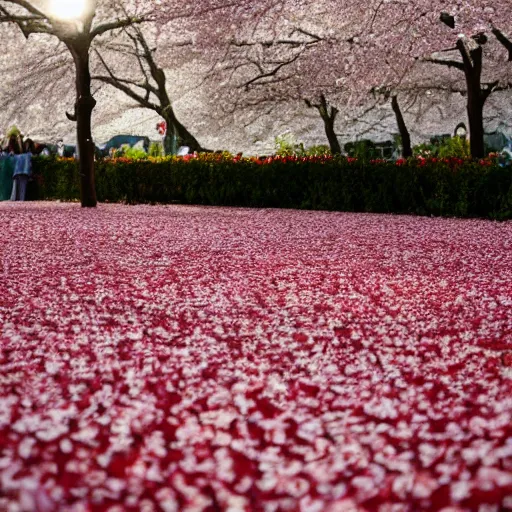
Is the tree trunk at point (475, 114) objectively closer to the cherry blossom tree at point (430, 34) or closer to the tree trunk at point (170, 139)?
the cherry blossom tree at point (430, 34)

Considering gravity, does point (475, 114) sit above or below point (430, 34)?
below

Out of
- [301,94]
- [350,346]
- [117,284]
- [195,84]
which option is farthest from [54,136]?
[350,346]

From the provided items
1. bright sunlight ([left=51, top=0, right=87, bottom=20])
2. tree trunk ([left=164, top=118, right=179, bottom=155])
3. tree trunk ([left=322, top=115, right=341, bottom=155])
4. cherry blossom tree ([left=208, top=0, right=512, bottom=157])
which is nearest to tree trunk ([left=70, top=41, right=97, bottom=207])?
bright sunlight ([left=51, top=0, right=87, bottom=20])

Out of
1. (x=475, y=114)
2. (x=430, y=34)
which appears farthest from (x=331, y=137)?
(x=430, y=34)

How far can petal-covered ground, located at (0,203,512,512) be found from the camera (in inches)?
84.9

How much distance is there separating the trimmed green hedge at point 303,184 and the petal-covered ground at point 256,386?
21.2ft

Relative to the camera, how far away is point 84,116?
51.3 ft

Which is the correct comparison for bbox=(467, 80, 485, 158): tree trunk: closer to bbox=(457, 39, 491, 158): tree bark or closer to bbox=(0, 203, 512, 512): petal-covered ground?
bbox=(457, 39, 491, 158): tree bark

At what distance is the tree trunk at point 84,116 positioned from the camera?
598 inches

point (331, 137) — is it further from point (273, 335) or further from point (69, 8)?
point (273, 335)

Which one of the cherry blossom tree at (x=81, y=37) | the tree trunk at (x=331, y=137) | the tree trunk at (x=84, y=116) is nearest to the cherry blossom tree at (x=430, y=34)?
the cherry blossom tree at (x=81, y=37)

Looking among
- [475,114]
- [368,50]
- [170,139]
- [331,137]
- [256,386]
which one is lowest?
[256,386]

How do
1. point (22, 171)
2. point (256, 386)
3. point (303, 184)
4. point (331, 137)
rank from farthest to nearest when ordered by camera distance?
point (331, 137) < point (22, 171) < point (303, 184) < point (256, 386)

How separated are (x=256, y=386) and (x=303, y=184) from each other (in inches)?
514
